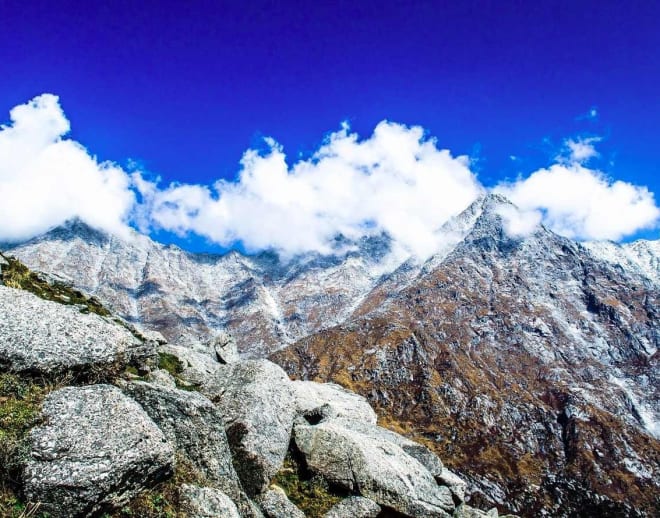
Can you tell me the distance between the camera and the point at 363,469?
74.7 feet

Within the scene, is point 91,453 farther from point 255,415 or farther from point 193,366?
point 193,366

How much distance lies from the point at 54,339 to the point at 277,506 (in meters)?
10.9

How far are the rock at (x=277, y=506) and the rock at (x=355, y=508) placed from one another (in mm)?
1760

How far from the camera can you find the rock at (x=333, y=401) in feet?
114

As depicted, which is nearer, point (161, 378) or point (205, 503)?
point (205, 503)

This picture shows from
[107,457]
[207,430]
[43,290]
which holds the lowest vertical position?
[107,457]

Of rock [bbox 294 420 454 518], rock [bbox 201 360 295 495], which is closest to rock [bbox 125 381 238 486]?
rock [bbox 201 360 295 495]

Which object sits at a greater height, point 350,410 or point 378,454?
point 350,410

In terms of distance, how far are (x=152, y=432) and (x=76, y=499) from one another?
2.83 metres

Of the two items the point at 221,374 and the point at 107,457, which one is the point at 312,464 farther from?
the point at 107,457

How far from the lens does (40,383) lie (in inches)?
602

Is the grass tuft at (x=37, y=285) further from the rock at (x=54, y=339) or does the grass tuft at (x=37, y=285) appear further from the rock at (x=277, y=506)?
the rock at (x=277, y=506)

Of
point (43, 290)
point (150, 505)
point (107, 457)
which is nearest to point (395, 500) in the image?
point (150, 505)

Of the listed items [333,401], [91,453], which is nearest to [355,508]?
[91,453]
